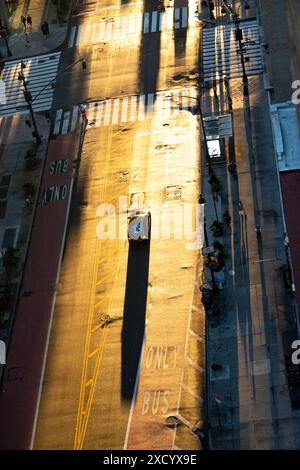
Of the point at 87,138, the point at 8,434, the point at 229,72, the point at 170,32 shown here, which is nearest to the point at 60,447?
the point at 8,434

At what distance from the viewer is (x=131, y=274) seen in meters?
88.8

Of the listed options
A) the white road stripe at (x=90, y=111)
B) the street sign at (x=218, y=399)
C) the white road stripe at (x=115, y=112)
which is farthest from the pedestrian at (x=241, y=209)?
the white road stripe at (x=90, y=111)

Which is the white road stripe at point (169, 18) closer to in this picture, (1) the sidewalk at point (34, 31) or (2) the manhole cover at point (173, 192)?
(1) the sidewalk at point (34, 31)

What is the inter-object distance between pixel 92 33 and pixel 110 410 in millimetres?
56832

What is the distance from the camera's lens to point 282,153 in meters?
90.0

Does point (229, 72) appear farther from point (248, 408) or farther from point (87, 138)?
point (248, 408)

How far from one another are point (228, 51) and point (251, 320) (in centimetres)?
4055

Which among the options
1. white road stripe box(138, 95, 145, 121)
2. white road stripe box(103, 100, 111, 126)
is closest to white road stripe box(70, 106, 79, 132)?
white road stripe box(103, 100, 111, 126)

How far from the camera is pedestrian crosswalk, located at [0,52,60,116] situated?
113 meters

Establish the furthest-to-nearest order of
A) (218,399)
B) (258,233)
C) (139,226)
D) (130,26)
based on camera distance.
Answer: (130,26) < (139,226) < (258,233) < (218,399)

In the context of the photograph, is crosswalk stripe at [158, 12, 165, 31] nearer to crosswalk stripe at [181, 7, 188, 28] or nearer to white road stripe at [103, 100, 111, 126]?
crosswalk stripe at [181, 7, 188, 28]

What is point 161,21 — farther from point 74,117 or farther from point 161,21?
point 74,117

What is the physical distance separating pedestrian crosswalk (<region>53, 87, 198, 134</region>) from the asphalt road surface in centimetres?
16

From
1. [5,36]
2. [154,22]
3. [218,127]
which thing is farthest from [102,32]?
[218,127]
